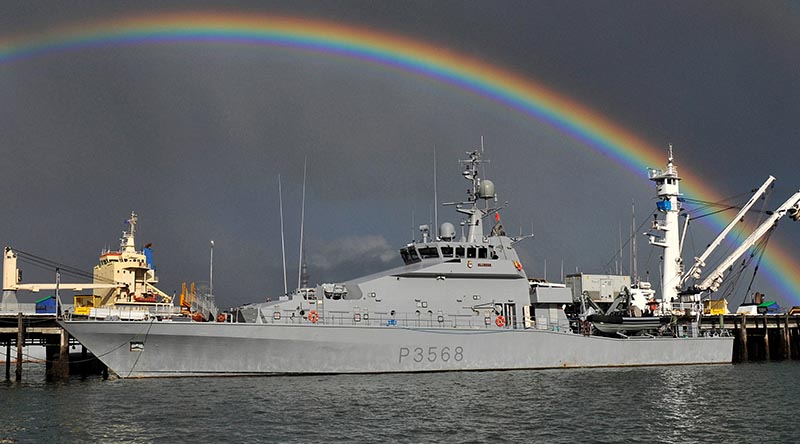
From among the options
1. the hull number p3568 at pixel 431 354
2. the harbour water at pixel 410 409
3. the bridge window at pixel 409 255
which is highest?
the bridge window at pixel 409 255

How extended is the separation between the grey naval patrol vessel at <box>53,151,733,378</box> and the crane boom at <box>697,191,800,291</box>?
18985 millimetres

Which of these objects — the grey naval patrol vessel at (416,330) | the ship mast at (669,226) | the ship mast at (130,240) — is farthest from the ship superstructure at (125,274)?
the ship mast at (669,226)

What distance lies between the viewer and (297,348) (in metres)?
29.5

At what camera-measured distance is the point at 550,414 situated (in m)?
22.4

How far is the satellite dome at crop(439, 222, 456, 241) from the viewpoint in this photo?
113 feet

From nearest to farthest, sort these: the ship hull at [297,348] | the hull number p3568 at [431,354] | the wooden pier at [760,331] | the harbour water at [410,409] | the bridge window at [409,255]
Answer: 1. the harbour water at [410,409]
2. the ship hull at [297,348]
3. the hull number p3568 at [431,354]
4. the bridge window at [409,255]
5. the wooden pier at [760,331]

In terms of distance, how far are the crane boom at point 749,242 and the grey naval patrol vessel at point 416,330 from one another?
1899cm

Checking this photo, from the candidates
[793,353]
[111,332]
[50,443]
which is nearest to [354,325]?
[111,332]

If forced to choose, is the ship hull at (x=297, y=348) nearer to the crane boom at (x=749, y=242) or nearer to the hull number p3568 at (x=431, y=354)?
the hull number p3568 at (x=431, y=354)

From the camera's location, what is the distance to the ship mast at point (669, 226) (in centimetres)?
5425

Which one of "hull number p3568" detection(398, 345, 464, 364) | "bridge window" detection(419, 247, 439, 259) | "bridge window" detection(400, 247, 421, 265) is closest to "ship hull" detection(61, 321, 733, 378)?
"hull number p3568" detection(398, 345, 464, 364)

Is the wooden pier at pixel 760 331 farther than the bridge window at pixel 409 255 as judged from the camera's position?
Yes

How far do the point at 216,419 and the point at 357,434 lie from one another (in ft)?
14.5

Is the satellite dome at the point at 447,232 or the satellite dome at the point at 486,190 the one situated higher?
the satellite dome at the point at 486,190
